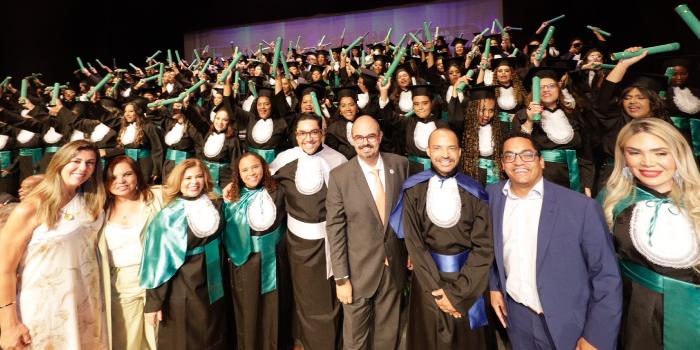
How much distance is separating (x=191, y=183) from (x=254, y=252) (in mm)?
790

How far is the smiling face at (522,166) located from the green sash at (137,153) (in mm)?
6282

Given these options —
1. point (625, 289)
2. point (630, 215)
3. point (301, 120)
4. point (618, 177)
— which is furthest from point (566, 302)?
point (301, 120)

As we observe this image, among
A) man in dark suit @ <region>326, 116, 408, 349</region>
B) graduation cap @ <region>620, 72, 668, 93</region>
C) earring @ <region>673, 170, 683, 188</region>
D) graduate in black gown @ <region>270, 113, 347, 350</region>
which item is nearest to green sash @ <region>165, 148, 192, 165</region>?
graduate in black gown @ <region>270, 113, 347, 350</region>

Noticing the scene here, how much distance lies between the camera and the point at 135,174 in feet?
9.16

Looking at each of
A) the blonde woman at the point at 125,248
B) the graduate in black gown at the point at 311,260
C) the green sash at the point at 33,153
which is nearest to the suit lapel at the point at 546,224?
the graduate in black gown at the point at 311,260

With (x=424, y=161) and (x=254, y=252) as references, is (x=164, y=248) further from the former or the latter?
(x=424, y=161)

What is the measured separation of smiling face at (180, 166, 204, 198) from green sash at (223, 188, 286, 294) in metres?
0.33

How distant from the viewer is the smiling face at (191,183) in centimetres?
275

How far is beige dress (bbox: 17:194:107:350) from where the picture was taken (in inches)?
88.7

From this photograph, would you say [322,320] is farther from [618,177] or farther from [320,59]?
[320,59]

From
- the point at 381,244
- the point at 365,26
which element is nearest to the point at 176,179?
the point at 381,244

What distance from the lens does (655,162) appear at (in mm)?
1853

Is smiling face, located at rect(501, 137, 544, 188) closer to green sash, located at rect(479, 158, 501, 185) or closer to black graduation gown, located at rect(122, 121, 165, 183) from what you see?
green sash, located at rect(479, 158, 501, 185)

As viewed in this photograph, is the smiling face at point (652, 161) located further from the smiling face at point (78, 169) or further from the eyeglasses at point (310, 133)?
the smiling face at point (78, 169)
